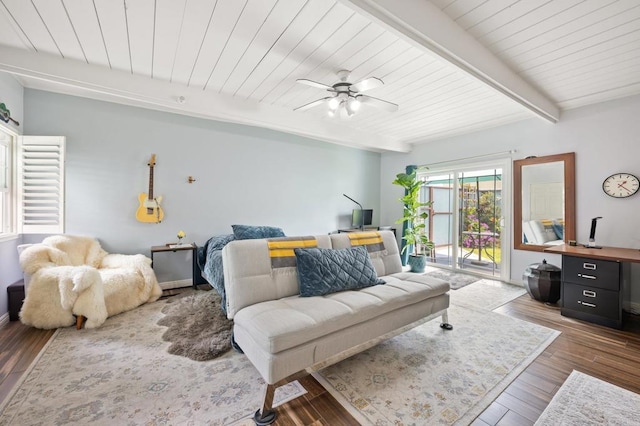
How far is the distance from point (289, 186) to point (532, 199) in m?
3.87

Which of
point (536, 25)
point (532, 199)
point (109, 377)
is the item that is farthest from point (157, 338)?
point (532, 199)

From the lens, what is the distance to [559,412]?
1.59m

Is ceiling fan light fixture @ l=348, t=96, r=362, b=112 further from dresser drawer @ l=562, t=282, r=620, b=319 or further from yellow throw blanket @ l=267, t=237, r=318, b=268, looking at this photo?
dresser drawer @ l=562, t=282, r=620, b=319

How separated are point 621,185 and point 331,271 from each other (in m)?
3.75

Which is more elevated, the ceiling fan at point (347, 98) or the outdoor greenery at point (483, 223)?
the ceiling fan at point (347, 98)

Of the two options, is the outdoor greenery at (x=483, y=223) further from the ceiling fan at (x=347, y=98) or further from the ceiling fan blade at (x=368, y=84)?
the ceiling fan blade at (x=368, y=84)

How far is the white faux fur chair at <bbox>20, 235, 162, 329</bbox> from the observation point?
2.49 meters

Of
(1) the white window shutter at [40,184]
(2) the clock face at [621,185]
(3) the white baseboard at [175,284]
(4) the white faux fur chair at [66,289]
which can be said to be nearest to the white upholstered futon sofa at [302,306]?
(4) the white faux fur chair at [66,289]

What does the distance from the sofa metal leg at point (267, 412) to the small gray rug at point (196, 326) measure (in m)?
0.80

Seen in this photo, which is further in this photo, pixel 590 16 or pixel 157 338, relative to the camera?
pixel 157 338

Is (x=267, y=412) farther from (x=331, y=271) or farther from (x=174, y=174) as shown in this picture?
(x=174, y=174)

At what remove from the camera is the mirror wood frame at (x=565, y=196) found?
11.9 feet

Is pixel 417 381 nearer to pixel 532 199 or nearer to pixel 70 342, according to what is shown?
pixel 70 342

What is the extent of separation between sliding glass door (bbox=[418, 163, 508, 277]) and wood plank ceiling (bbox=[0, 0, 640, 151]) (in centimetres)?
145
